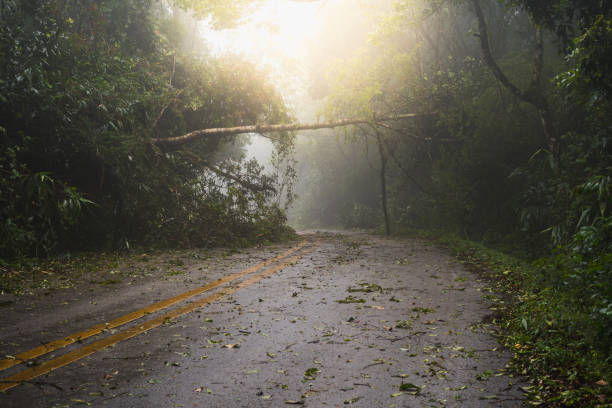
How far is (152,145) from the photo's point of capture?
11.9 metres

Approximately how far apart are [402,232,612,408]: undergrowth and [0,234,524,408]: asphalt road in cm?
19

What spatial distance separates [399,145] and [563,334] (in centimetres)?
1667

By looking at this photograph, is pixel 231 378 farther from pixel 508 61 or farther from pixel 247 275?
pixel 508 61

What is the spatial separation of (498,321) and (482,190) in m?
10.7

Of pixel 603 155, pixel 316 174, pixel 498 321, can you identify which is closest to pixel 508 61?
pixel 603 155

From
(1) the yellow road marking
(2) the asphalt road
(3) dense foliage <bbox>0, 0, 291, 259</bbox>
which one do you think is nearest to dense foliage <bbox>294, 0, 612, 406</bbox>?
(2) the asphalt road

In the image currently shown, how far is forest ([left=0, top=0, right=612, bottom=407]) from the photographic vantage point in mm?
5250

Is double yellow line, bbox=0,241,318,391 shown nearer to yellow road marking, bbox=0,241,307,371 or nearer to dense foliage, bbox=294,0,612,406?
yellow road marking, bbox=0,241,307,371

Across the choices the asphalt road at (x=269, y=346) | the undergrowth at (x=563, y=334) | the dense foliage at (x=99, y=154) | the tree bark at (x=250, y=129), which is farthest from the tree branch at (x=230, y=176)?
the undergrowth at (x=563, y=334)

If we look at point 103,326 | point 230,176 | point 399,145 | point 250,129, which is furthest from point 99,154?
point 399,145

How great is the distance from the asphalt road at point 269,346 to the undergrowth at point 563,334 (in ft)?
0.62

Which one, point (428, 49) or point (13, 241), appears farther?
point (428, 49)

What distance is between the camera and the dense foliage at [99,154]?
8.71 metres

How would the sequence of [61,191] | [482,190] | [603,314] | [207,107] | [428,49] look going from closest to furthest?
[603,314]
[61,191]
[482,190]
[207,107]
[428,49]
